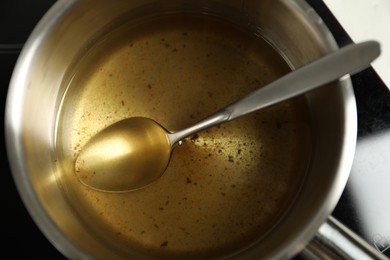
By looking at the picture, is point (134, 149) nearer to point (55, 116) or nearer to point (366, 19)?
point (55, 116)

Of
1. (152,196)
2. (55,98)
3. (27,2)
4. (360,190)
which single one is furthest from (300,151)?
(27,2)

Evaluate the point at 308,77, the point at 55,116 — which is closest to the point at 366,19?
the point at 308,77

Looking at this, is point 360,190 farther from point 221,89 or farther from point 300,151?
point 221,89

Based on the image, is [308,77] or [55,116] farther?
[55,116]

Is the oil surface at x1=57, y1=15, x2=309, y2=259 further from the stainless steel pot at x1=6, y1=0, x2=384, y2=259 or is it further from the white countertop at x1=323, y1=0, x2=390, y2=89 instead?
the white countertop at x1=323, y1=0, x2=390, y2=89

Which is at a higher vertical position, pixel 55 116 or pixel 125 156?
pixel 55 116

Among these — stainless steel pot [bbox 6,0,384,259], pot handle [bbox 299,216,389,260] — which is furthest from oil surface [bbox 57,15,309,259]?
pot handle [bbox 299,216,389,260]

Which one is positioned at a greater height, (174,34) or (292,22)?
(174,34)
